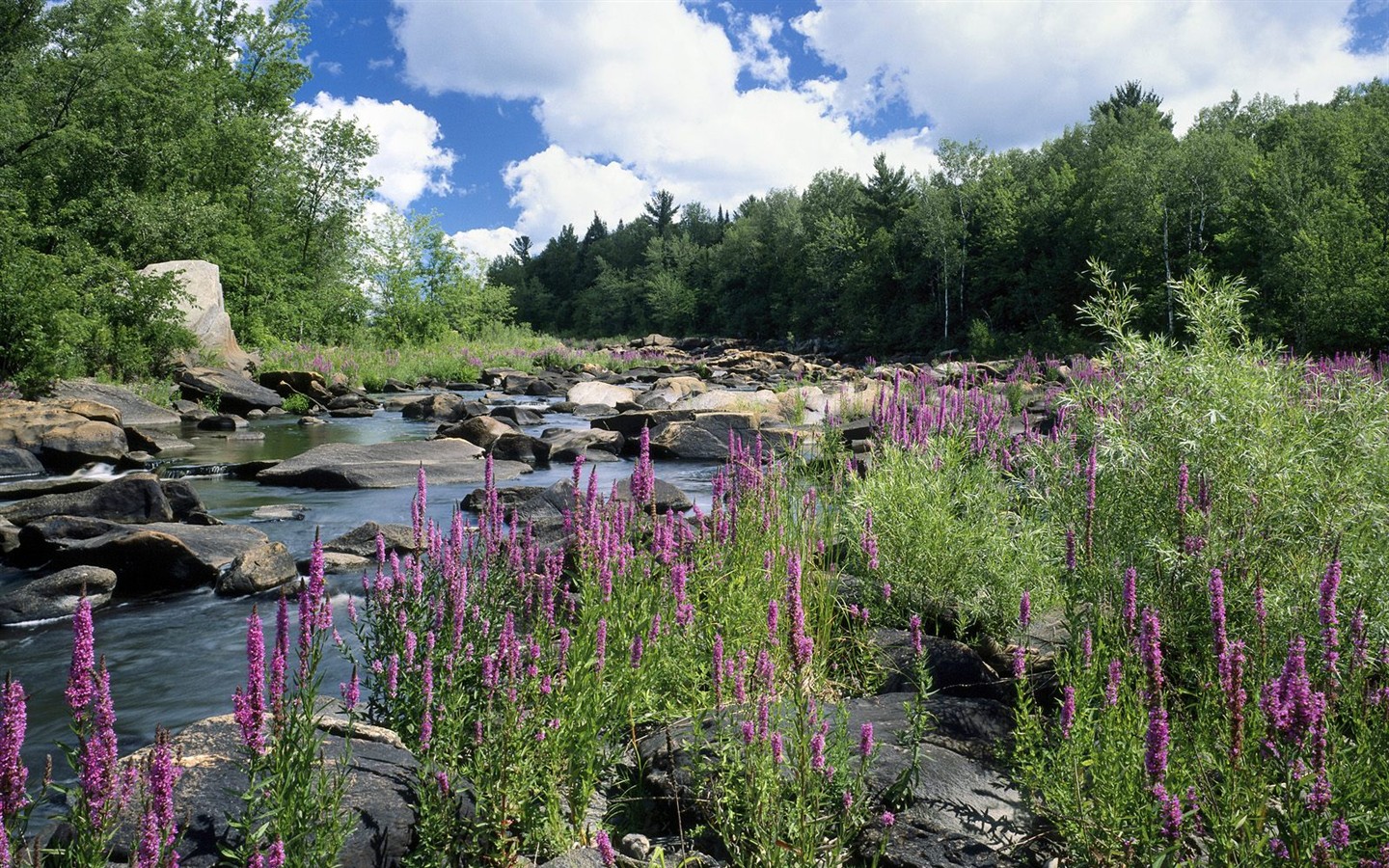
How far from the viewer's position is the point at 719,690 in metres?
3.55

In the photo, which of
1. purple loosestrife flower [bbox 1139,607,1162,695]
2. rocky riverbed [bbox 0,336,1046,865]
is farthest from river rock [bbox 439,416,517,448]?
purple loosestrife flower [bbox 1139,607,1162,695]

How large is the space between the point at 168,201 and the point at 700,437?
25.4 meters

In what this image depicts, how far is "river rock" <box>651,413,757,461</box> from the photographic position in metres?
17.1

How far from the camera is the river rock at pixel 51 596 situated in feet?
26.0

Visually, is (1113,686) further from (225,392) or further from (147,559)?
(225,392)

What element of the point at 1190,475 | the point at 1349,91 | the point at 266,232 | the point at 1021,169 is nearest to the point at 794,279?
the point at 1021,169

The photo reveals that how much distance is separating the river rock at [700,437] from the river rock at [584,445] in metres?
0.90

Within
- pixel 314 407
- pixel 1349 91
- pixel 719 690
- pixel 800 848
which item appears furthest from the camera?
pixel 1349 91

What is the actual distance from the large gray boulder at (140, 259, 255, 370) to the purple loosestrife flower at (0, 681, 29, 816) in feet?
91.8

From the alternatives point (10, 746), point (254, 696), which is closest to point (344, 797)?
point (254, 696)

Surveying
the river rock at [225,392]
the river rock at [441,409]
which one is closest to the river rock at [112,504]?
the river rock at [441,409]

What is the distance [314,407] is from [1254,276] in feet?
136

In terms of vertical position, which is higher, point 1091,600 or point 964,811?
point 1091,600

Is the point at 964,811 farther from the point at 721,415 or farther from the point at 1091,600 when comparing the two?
the point at 721,415
